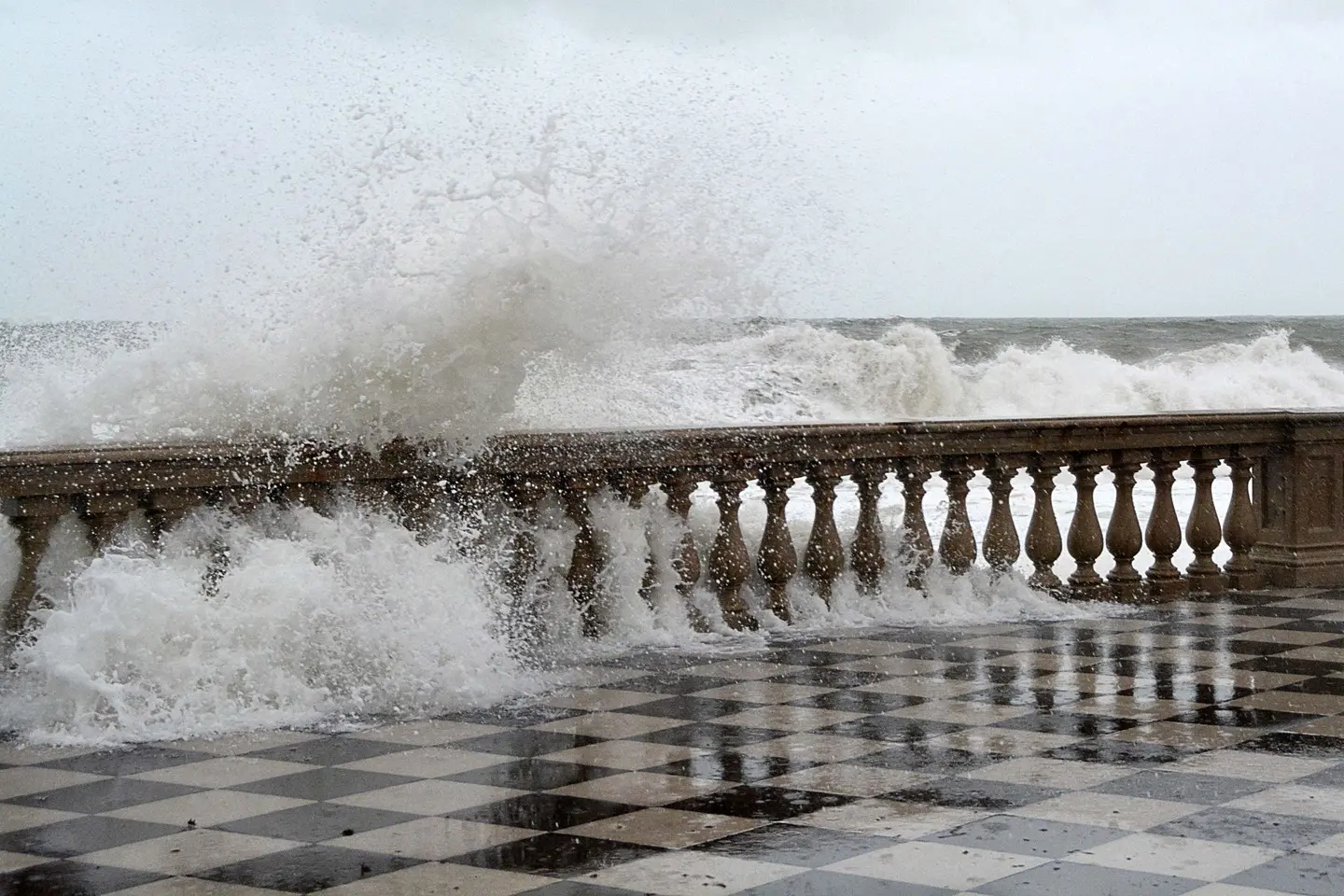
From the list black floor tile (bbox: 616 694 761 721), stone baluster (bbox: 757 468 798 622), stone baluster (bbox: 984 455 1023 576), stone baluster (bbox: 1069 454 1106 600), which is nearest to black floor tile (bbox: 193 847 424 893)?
black floor tile (bbox: 616 694 761 721)

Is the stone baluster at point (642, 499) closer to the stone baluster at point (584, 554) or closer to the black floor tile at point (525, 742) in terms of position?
the stone baluster at point (584, 554)

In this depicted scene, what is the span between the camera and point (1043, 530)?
7363 mm

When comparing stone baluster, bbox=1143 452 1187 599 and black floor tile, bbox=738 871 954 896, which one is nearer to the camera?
black floor tile, bbox=738 871 954 896

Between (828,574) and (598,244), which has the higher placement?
(598,244)

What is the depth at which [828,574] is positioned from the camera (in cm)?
682

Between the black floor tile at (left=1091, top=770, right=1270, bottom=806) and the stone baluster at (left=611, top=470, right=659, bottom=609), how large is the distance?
2607mm

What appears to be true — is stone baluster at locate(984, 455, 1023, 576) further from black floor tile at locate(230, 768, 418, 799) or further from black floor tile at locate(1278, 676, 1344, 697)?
black floor tile at locate(230, 768, 418, 799)

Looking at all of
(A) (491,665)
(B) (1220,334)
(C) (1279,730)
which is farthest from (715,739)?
(B) (1220,334)

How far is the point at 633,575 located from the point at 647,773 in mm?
2120

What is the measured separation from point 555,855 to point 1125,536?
480cm

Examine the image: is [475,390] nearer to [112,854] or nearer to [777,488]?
[777,488]

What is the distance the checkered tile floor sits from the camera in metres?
3.24

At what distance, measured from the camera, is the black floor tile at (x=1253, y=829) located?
3.43 meters

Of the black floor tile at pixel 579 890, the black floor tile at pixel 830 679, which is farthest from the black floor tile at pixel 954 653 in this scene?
the black floor tile at pixel 579 890
